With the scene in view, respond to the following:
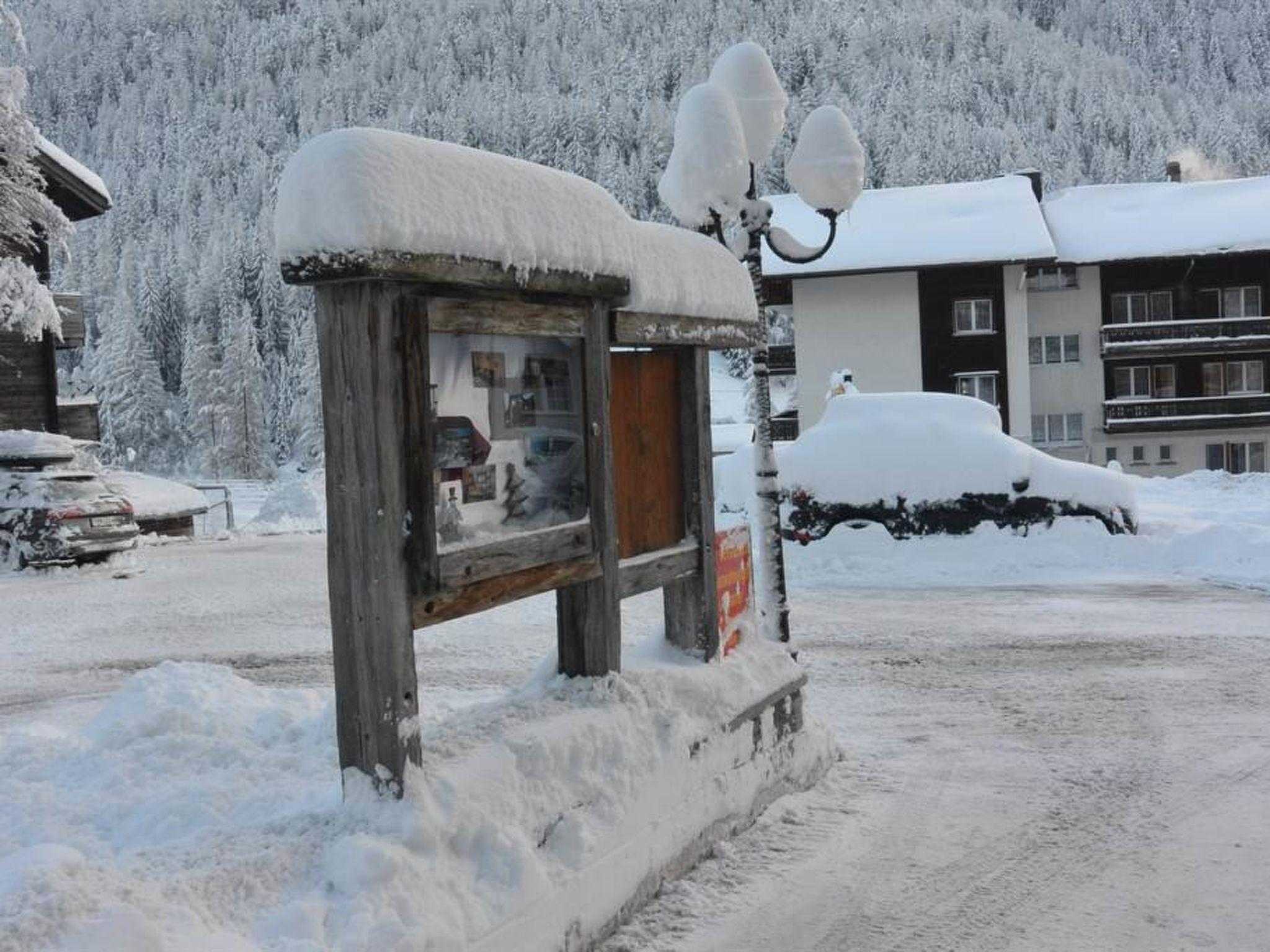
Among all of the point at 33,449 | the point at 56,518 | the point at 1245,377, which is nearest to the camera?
the point at 56,518

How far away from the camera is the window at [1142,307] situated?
42969mm

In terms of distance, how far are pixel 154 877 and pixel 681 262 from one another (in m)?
3.90

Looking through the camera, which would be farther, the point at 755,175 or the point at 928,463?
the point at 928,463

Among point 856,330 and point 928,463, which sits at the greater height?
point 856,330

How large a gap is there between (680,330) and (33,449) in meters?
13.0

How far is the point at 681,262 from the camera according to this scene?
21.0ft

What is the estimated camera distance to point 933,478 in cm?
1628

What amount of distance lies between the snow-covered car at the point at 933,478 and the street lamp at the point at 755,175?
712 cm

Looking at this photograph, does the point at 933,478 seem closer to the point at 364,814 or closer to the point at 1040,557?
the point at 1040,557

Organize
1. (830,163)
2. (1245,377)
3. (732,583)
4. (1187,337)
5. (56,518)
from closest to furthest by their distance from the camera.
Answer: (732,583) < (830,163) < (56,518) < (1187,337) < (1245,377)

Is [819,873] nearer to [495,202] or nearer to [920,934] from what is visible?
[920,934]

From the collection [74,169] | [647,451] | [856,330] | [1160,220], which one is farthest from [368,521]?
[1160,220]

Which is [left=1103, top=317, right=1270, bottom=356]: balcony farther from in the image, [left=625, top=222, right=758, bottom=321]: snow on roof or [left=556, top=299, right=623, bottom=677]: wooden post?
[left=556, top=299, right=623, bottom=677]: wooden post

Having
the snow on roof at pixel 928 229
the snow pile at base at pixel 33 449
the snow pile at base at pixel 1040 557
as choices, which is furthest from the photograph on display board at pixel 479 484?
the snow on roof at pixel 928 229
